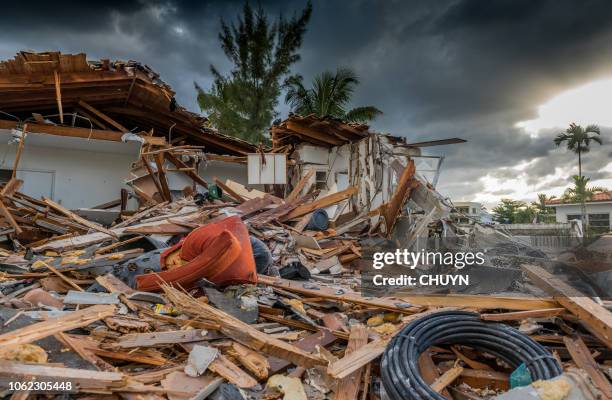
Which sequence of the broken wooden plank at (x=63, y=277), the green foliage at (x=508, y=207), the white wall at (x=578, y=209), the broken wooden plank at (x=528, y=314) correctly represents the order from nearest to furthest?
the broken wooden plank at (x=528, y=314)
the broken wooden plank at (x=63, y=277)
the white wall at (x=578, y=209)
the green foliage at (x=508, y=207)

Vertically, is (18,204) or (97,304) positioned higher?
(18,204)

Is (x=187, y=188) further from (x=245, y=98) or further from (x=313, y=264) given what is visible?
(x=245, y=98)

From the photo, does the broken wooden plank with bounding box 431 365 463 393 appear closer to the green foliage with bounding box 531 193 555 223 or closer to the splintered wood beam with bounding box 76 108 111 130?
the splintered wood beam with bounding box 76 108 111 130

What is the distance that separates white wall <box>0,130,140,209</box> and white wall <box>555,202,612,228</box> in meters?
36.0

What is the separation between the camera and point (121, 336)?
10.4 feet

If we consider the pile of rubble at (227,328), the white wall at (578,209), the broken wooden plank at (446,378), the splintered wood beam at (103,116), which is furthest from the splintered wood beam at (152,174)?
the white wall at (578,209)

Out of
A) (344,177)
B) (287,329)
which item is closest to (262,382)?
(287,329)

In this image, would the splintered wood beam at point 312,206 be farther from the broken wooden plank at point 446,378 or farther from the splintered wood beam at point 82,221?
the broken wooden plank at point 446,378

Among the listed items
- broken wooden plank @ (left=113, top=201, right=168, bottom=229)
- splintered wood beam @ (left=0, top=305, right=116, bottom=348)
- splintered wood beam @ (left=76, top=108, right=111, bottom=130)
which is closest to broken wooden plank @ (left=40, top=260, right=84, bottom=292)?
splintered wood beam @ (left=0, top=305, right=116, bottom=348)

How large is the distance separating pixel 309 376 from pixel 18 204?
794cm

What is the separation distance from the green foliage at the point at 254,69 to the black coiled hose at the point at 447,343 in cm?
2314

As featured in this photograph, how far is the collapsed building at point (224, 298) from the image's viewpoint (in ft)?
8.91

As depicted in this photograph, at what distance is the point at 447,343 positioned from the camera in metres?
3.28

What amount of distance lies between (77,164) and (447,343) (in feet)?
38.8
